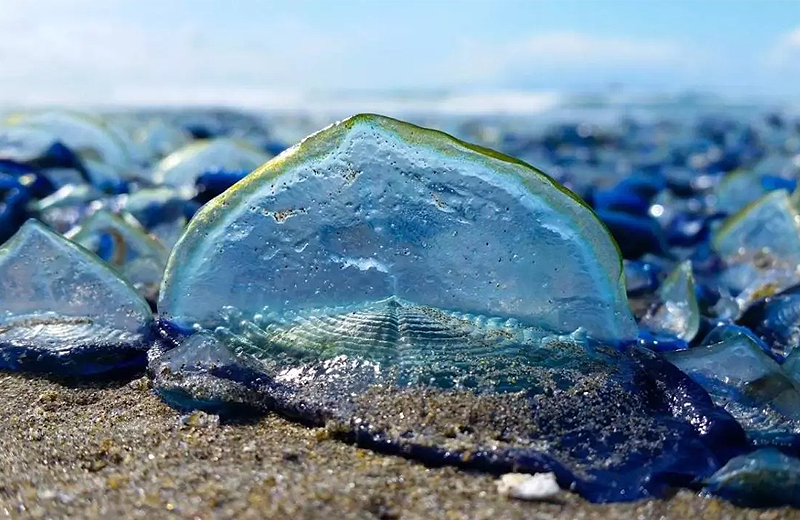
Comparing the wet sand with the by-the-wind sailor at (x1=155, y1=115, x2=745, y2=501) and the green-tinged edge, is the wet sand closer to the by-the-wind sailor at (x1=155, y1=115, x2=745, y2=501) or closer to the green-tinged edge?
the by-the-wind sailor at (x1=155, y1=115, x2=745, y2=501)

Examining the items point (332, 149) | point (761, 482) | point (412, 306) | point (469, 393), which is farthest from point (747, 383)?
point (332, 149)

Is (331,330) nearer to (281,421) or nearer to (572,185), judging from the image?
(281,421)

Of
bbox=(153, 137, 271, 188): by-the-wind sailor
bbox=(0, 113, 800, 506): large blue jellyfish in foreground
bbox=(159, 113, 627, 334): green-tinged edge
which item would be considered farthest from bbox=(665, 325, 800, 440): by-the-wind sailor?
bbox=(153, 137, 271, 188): by-the-wind sailor

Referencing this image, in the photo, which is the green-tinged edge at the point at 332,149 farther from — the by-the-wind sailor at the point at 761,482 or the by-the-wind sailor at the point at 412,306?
the by-the-wind sailor at the point at 761,482

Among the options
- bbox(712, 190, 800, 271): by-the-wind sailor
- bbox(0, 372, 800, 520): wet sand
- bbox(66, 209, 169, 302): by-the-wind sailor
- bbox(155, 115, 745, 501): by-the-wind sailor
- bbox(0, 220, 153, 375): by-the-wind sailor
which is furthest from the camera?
bbox(712, 190, 800, 271): by-the-wind sailor

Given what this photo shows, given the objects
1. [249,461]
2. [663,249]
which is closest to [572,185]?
[663,249]
